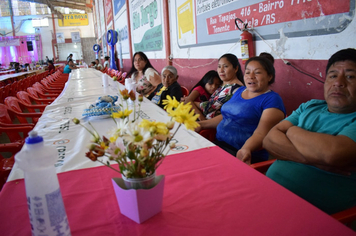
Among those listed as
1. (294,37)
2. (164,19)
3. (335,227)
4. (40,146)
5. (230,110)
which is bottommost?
(335,227)

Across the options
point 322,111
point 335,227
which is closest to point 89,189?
point 335,227

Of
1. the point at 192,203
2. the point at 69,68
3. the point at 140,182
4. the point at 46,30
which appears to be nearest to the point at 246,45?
the point at 192,203

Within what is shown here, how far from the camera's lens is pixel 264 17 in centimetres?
225

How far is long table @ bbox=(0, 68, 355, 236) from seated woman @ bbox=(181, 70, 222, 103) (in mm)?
1282

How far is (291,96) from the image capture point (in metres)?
2.09

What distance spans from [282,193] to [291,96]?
1482mm

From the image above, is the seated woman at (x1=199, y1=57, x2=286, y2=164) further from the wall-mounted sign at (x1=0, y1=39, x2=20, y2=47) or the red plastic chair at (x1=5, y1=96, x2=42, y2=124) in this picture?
the wall-mounted sign at (x1=0, y1=39, x2=20, y2=47)

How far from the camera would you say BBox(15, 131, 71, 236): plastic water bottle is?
0.51m

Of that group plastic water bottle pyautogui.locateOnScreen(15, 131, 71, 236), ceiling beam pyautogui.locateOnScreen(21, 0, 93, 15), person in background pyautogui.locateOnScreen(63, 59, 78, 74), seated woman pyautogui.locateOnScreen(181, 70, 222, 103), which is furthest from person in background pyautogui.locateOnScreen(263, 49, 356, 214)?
ceiling beam pyautogui.locateOnScreen(21, 0, 93, 15)

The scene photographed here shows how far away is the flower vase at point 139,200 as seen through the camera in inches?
25.9

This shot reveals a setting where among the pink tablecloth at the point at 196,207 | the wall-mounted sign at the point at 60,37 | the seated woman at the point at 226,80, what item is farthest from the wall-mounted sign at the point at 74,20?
the pink tablecloth at the point at 196,207

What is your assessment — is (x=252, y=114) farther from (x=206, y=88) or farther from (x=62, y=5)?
(x=62, y=5)

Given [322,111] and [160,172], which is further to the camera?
[322,111]

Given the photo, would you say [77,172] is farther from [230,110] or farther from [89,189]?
[230,110]
